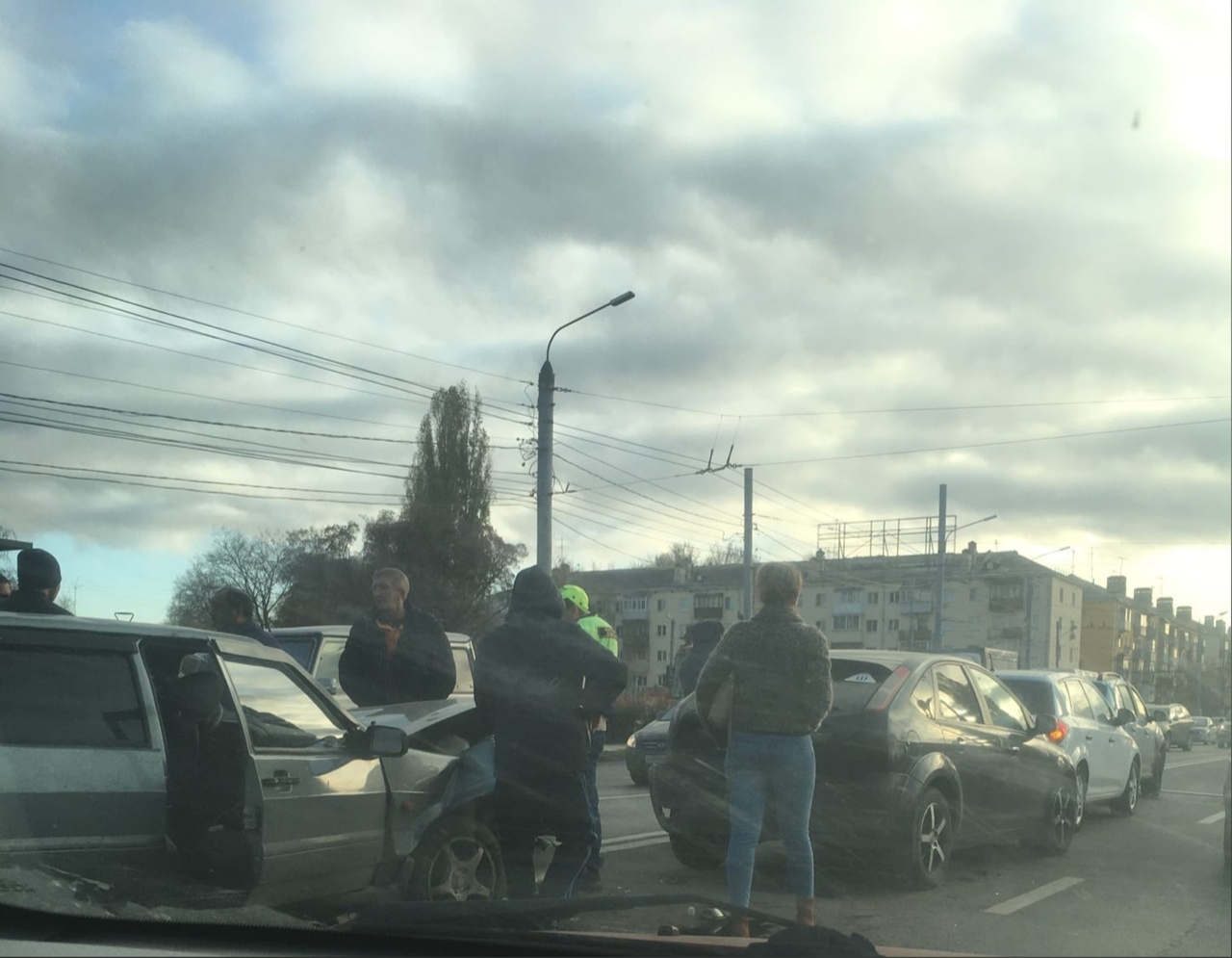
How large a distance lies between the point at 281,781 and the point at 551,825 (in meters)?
1.26

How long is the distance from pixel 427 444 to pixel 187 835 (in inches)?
1190

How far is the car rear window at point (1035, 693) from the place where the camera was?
38.3ft

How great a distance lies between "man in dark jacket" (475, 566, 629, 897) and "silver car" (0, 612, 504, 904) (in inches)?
8.7

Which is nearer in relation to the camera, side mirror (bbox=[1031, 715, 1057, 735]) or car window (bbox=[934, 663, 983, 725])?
car window (bbox=[934, 663, 983, 725])

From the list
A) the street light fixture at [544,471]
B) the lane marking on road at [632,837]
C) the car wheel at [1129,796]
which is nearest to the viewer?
the lane marking on road at [632,837]

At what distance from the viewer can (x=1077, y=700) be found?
12.4 meters

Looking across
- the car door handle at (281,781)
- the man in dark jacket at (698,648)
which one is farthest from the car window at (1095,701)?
the car door handle at (281,781)

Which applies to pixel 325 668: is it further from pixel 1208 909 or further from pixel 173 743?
pixel 1208 909

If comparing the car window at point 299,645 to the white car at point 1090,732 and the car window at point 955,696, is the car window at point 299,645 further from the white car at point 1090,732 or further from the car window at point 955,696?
the white car at point 1090,732

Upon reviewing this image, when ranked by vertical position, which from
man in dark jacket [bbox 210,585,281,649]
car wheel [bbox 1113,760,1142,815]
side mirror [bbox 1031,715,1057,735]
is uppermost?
man in dark jacket [bbox 210,585,281,649]

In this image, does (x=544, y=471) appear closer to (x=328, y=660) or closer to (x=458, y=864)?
(x=328, y=660)

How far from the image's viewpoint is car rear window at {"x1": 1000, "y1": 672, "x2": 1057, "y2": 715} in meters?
11.7

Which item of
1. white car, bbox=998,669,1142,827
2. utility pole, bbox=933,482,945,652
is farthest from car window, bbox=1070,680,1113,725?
utility pole, bbox=933,482,945,652

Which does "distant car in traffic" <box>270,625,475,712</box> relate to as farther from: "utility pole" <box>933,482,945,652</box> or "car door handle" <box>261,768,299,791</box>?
"utility pole" <box>933,482,945,652</box>
